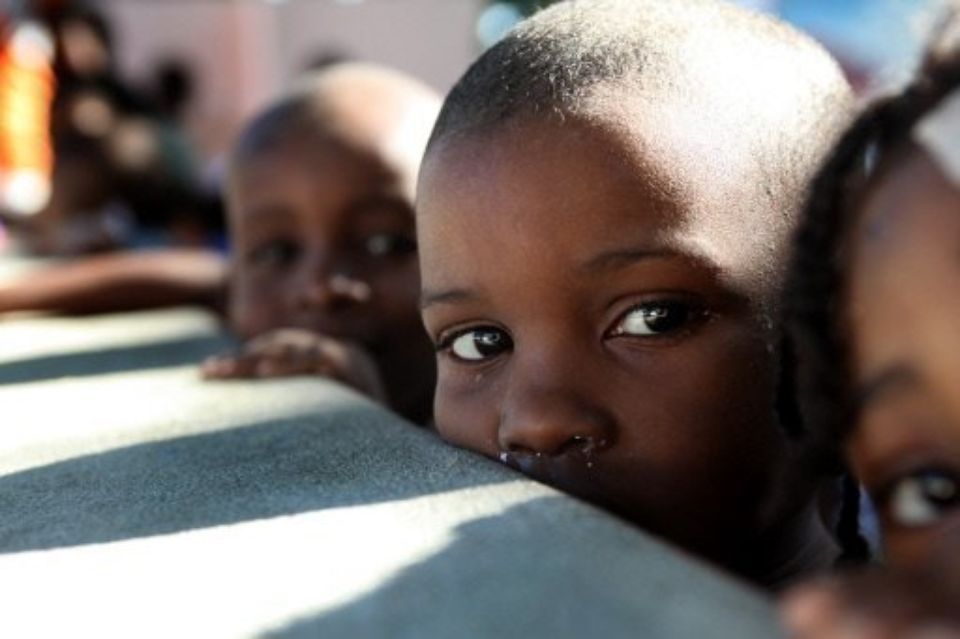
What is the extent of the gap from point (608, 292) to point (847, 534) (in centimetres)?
24

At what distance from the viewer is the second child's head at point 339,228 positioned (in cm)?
148

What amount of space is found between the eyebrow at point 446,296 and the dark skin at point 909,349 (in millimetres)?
353

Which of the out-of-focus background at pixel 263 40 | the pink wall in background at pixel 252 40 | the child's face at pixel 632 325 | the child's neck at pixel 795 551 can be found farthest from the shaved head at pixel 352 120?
the pink wall in background at pixel 252 40

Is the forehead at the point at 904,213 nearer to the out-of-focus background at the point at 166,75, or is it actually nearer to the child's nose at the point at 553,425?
the child's nose at the point at 553,425

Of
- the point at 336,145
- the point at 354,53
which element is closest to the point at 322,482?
the point at 336,145

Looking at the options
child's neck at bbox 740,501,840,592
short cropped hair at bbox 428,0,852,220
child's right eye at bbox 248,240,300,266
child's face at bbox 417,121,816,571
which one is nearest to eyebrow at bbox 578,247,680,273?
child's face at bbox 417,121,816,571

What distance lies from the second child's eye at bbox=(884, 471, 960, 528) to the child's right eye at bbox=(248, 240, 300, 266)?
1.10 m

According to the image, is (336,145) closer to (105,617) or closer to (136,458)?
(136,458)

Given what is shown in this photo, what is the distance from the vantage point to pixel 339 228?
5.00 ft

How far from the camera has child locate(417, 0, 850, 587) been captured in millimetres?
809

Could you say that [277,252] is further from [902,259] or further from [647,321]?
[902,259]

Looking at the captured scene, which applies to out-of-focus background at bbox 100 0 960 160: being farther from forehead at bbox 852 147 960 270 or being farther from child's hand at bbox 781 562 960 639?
child's hand at bbox 781 562 960 639

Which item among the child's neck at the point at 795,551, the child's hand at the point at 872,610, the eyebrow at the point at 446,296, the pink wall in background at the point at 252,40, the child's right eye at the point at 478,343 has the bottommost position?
the pink wall in background at the point at 252,40

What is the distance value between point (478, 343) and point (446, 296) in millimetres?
43
